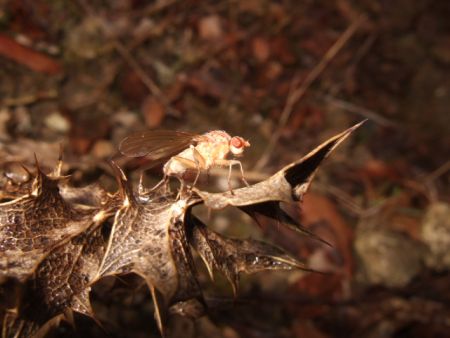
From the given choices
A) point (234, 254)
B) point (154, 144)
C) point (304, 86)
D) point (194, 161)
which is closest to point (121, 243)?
point (234, 254)

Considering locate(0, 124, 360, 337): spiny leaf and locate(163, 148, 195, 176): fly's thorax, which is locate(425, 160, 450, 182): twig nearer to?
locate(163, 148, 195, 176): fly's thorax

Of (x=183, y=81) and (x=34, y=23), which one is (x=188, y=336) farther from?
(x=34, y=23)

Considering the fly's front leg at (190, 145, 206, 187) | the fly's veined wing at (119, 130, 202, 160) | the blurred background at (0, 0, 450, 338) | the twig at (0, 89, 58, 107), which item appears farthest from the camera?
the twig at (0, 89, 58, 107)

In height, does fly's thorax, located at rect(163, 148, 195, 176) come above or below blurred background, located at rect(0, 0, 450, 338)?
above

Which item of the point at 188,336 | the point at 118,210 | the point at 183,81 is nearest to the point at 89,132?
the point at 183,81

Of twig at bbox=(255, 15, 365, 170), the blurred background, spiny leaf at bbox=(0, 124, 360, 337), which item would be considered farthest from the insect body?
twig at bbox=(255, 15, 365, 170)

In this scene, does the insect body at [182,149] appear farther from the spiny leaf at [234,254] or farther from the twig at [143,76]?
the twig at [143,76]

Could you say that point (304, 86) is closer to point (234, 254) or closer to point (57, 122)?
point (57, 122)

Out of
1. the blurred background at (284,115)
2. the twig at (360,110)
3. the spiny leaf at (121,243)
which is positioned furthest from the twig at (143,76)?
the spiny leaf at (121,243)
